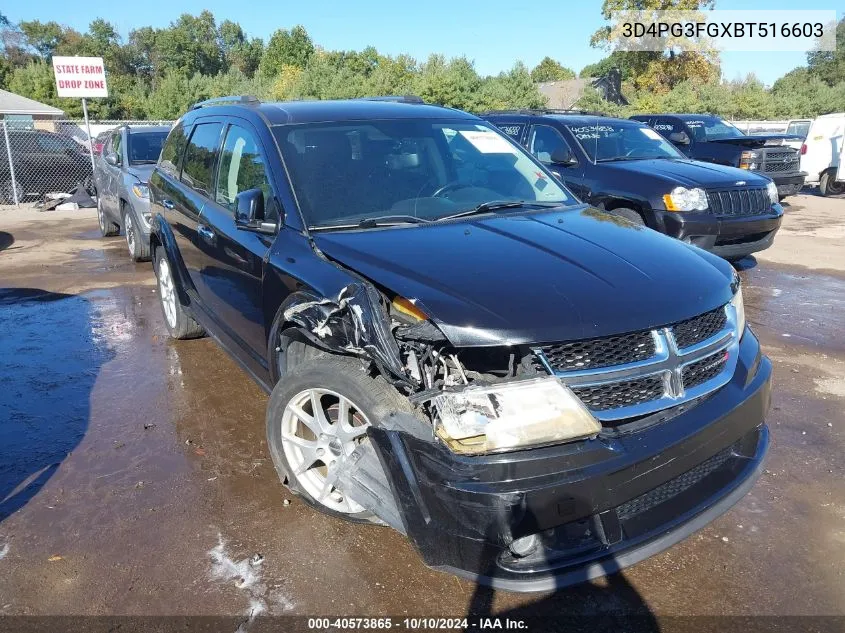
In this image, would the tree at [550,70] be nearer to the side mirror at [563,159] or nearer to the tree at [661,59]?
the tree at [661,59]

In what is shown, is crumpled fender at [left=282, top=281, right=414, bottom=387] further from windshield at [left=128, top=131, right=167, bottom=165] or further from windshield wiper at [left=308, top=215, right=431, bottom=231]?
windshield at [left=128, top=131, right=167, bottom=165]

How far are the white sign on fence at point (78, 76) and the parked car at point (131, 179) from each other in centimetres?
598

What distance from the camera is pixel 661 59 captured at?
39844mm

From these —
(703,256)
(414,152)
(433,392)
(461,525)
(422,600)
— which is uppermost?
(414,152)

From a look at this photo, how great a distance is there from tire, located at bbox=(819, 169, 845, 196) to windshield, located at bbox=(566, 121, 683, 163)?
9.81 metres

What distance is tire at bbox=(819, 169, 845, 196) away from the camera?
16125 mm

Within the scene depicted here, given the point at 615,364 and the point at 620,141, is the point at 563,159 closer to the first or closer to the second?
the point at 620,141

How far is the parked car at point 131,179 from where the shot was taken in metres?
8.02

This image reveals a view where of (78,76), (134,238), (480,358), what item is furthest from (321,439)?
(78,76)

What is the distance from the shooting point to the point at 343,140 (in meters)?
3.71

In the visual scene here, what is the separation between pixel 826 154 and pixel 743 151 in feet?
13.8

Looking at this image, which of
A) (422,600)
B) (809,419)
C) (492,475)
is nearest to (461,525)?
(492,475)

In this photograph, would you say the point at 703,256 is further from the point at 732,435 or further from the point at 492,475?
the point at 492,475

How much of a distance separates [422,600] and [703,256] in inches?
80.4
